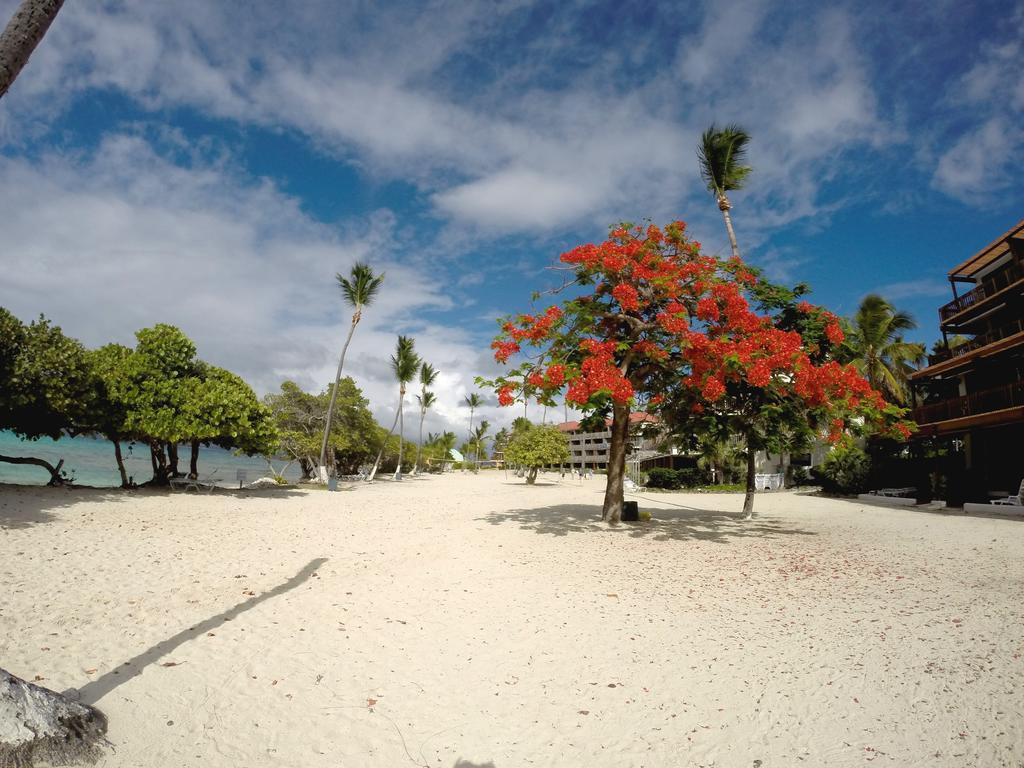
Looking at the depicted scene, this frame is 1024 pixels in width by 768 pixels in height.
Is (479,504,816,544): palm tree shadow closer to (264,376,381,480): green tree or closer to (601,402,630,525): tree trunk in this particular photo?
(601,402,630,525): tree trunk

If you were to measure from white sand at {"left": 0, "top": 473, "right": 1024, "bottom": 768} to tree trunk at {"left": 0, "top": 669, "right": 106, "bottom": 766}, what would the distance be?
0.83 ft

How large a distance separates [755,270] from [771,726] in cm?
1181

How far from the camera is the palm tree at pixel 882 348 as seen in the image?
2892 cm

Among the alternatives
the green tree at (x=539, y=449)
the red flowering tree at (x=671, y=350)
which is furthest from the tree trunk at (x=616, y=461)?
the green tree at (x=539, y=449)

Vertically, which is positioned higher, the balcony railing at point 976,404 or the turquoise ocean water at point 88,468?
the balcony railing at point 976,404

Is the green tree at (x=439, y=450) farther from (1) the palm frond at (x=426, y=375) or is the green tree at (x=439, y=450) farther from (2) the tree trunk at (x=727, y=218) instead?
(2) the tree trunk at (x=727, y=218)

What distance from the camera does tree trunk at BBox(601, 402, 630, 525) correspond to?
1287 cm

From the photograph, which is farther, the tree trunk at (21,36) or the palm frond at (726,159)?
the palm frond at (726,159)

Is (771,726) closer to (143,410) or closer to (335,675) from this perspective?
(335,675)

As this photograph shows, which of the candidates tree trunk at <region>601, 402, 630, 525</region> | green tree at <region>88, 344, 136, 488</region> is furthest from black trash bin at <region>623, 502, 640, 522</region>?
green tree at <region>88, 344, 136, 488</region>

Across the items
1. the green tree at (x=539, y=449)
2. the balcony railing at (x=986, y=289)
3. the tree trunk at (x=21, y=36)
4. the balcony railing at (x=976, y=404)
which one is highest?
the balcony railing at (x=986, y=289)

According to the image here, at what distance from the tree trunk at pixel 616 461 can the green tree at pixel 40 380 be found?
15110 millimetres

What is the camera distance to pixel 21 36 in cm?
345

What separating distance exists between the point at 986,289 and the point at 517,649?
26961 mm
